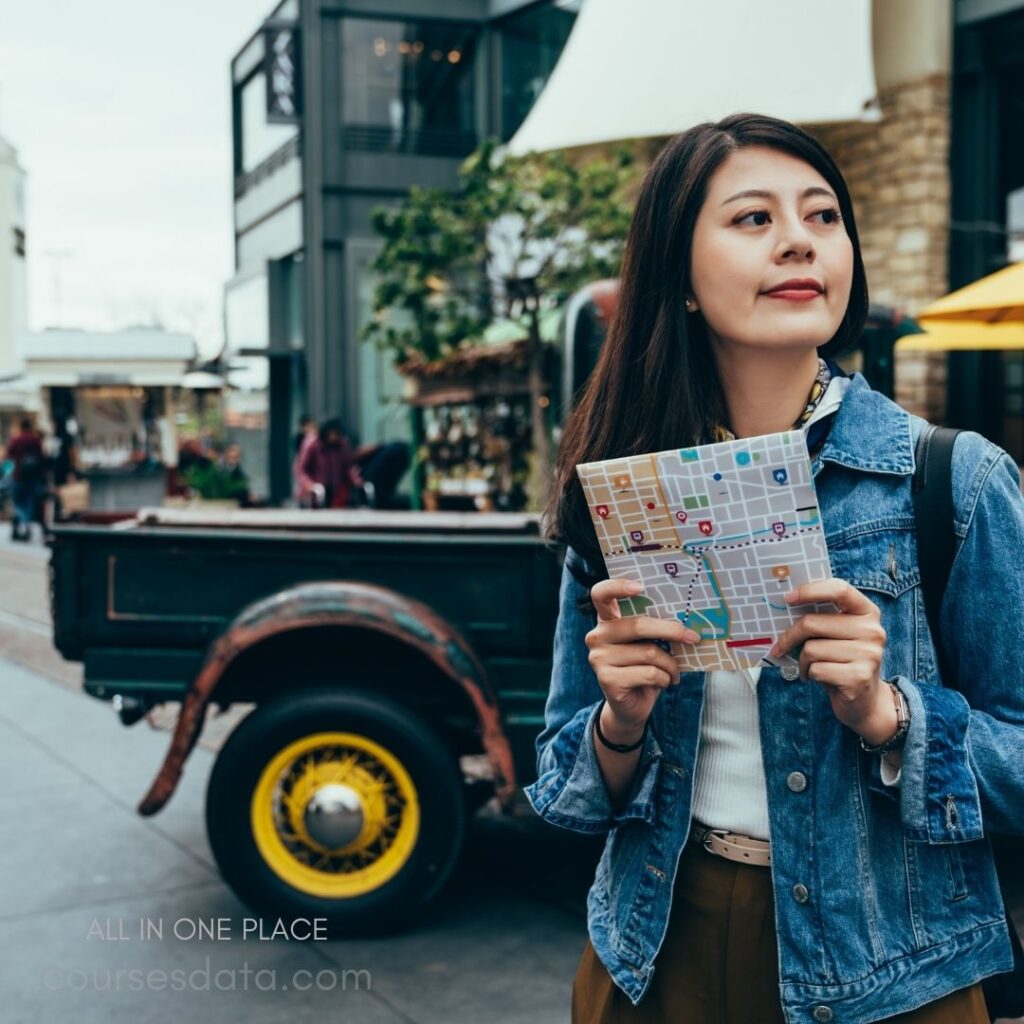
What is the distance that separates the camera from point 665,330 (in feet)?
5.60

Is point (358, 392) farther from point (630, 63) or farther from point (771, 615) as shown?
point (771, 615)

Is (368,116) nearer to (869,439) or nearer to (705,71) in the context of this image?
(705,71)

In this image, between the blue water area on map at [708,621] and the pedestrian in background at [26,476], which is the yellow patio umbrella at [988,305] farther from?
the pedestrian in background at [26,476]

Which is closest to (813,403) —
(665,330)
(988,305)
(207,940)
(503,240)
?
(665,330)

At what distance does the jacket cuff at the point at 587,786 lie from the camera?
1716 mm

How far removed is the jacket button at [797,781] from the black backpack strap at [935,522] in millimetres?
211

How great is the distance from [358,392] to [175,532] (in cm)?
1684

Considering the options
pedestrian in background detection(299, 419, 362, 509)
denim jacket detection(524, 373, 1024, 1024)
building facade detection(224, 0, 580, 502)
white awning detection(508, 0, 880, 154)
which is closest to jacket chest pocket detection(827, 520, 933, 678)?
denim jacket detection(524, 373, 1024, 1024)

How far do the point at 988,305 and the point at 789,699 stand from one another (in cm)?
533

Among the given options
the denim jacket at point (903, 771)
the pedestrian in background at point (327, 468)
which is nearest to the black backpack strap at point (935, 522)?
the denim jacket at point (903, 771)

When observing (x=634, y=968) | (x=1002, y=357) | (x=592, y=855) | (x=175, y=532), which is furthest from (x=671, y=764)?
(x=1002, y=357)

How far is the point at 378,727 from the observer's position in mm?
4477

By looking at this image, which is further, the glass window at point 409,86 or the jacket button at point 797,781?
the glass window at point 409,86

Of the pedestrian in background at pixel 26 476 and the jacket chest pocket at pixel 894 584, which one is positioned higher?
the jacket chest pocket at pixel 894 584
